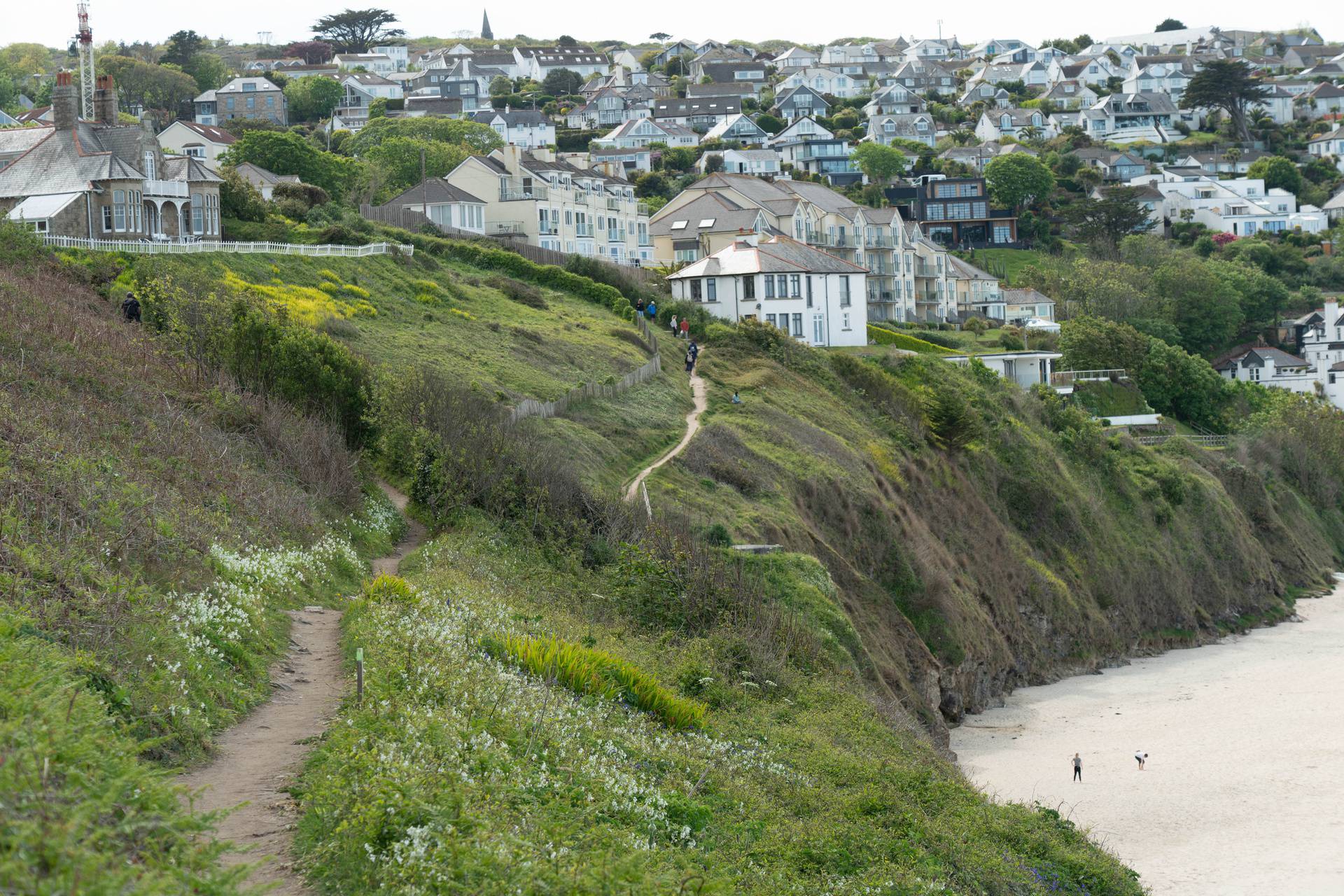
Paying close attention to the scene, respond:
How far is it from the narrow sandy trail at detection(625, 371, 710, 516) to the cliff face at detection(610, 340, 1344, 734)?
59 cm

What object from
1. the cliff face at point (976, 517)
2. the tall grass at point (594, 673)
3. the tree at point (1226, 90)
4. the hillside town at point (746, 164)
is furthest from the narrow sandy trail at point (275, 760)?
the tree at point (1226, 90)

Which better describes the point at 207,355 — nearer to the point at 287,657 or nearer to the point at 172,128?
the point at 287,657

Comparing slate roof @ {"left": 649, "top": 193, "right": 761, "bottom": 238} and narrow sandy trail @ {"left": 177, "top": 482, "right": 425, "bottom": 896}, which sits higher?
slate roof @ {"left": 649, "top": 193, "right": 761, "bottom": 238}

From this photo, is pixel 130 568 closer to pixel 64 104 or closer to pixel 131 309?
pixel 131 309

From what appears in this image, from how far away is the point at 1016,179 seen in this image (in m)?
130

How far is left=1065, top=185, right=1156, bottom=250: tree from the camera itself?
402 ft

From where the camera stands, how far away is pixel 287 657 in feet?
61.5

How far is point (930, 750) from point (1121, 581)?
112 ft

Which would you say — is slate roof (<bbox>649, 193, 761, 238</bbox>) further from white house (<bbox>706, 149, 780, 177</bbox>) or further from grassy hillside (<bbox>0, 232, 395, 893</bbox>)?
grassy hillside (<bbox>0, 232, 395, 893</bbox>)

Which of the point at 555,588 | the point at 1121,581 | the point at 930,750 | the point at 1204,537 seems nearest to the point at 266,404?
the point at 555,588

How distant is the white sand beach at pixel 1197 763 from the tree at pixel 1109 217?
2889 inches

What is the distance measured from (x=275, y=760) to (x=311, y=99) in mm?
→ 155188

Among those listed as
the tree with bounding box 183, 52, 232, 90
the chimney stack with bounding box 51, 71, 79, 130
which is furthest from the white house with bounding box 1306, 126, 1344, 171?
the chimney stack with bounding box 51, 71, 79, 130

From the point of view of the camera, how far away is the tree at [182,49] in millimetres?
165913
